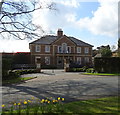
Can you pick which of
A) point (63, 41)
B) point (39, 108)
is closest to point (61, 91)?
point (39, 108)

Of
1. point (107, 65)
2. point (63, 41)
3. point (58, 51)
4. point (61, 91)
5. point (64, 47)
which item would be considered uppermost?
point (63, 41)

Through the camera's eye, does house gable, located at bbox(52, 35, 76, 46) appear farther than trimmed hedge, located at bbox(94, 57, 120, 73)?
Yes

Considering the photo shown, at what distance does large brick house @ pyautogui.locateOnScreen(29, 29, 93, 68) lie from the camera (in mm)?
41125

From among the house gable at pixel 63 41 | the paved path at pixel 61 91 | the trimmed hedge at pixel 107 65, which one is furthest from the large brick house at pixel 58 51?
the paved path at pixel 61 91

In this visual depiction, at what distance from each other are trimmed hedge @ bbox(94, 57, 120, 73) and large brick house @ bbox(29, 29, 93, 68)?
15906 millimetres

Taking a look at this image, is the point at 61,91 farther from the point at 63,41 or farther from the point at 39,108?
the point at 63,41

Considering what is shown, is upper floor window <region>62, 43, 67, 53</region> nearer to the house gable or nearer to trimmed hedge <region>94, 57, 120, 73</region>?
the house gable

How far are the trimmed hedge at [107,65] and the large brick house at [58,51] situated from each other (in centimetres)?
1591

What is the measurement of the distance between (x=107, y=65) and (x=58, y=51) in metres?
21.5

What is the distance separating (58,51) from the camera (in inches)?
1711

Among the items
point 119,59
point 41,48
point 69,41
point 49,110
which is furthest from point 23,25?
point 69,41

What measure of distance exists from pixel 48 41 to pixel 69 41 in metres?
6.37

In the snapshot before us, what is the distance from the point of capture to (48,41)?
43.9 meters

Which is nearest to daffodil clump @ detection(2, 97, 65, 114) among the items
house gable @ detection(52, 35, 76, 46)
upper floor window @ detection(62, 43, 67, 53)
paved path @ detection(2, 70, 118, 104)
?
paved path @ detection(2, 70, 118, 104)
